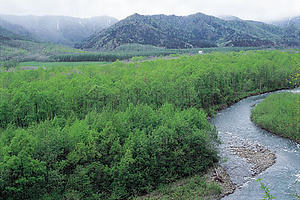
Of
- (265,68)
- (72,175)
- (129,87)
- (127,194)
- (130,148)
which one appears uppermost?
(265,68)

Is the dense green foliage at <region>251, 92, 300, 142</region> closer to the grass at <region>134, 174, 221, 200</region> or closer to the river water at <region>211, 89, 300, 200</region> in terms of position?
the river water at <region>211, 89, 300, 200</region>

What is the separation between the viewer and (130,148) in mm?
38219

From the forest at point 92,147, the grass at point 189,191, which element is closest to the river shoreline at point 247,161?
the grass at point 189,191

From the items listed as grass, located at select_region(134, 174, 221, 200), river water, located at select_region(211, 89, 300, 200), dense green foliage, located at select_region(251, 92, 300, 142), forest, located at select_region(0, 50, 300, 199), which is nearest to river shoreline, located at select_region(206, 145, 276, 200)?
river water, located at select_region(211, 89, 300, 200)

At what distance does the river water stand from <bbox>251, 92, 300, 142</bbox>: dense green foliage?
1649 mm

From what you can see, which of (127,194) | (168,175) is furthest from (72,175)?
(168,175)

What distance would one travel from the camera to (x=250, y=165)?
44.7 meters

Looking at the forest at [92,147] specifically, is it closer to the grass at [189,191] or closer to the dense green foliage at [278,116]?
the grass at [189,191]

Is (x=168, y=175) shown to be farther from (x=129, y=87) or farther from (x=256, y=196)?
(x=129, y=87)

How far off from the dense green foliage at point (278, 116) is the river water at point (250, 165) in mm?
1649

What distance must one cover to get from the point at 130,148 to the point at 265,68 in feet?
283

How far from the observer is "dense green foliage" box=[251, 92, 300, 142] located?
177ft

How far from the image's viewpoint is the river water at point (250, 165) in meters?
36.9

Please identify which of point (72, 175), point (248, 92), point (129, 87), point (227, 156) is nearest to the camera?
point (72, 175)
